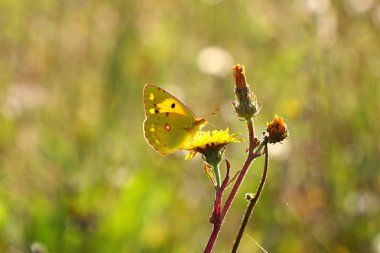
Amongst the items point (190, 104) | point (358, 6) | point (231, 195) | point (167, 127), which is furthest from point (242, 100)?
point (190, 104)

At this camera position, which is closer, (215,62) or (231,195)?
(231,195)

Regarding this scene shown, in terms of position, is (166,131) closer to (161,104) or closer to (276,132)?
(161,104)

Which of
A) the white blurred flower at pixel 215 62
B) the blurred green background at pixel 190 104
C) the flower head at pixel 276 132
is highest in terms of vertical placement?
the white blurred flower at pixel 215 62

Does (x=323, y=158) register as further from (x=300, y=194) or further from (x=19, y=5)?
(x=19, y=5)

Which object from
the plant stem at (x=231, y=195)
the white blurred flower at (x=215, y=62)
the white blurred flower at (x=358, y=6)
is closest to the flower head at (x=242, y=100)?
the plant stem at (x=231, y=195)

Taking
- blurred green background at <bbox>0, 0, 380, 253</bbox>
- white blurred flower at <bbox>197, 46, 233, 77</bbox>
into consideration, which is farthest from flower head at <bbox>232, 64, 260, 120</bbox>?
white blurred flower at <bbox>197, 46, 233, 77</bbox>

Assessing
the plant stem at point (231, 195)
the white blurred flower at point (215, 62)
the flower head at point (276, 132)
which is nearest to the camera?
the plant stem at point (231, 195)

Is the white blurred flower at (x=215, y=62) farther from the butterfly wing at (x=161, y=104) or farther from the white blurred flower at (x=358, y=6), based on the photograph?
the butterfly wing at (x=161, y=104)
